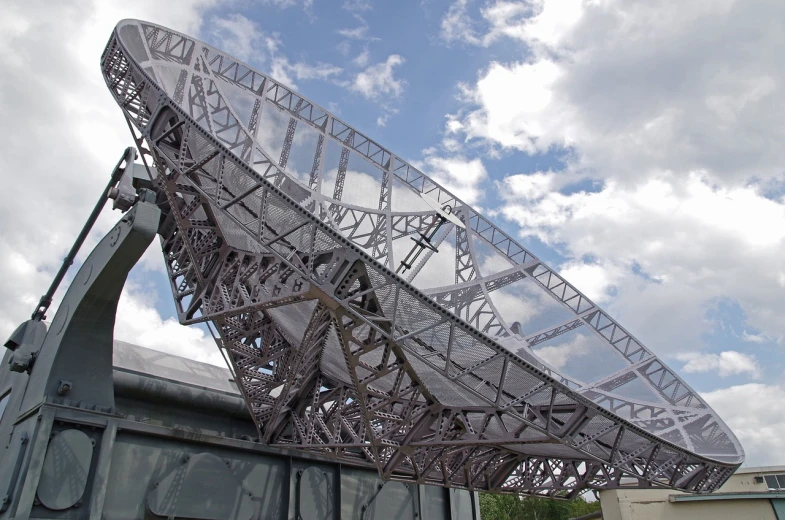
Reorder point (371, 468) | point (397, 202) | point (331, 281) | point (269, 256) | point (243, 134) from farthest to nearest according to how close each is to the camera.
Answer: point (371, 468) < point (397, 202) < point (243, 134) < point (269, 256) < point (331, 281)

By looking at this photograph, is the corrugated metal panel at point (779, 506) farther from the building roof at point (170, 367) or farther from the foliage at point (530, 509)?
the foliage at point (530, 509)

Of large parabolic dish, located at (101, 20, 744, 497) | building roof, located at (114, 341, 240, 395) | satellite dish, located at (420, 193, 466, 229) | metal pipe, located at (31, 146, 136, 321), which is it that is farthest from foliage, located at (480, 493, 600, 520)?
metal pipe, located at (31, 146, 136, 321)

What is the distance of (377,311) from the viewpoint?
573 inches

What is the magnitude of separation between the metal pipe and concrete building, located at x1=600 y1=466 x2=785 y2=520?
1125 inches

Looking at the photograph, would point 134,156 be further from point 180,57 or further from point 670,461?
point 670,461

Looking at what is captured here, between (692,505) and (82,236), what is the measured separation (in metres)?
32.1

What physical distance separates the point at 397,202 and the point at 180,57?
8.01m

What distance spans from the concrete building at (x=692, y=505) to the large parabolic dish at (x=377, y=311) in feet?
52.0

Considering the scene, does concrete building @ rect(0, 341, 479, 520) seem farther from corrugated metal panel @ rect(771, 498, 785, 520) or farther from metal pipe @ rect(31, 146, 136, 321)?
corrugated metal panel @ rect(771, 498, 785, 520)

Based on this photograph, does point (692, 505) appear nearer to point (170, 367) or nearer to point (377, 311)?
point (377, 311)

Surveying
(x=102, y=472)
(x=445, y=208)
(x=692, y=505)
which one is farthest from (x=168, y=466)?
(x=692, y=505)

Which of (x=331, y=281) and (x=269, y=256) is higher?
(x=269, y=256)

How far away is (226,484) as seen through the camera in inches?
736

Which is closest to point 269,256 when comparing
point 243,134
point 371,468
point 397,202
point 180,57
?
point 243,134
